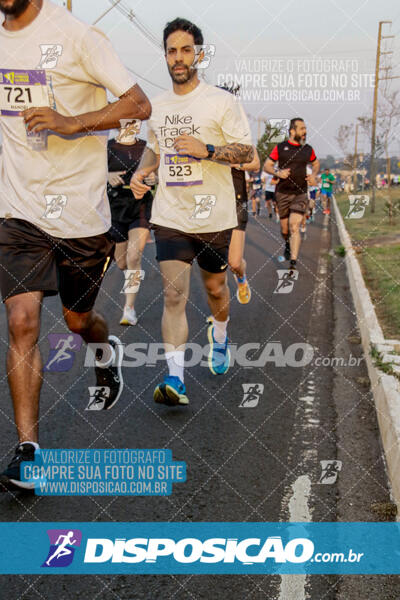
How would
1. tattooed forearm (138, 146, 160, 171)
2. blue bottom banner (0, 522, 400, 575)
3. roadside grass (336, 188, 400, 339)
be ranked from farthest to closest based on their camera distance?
roadside grass (336, 188, 400, 339) → tattooed forearm (138, 146, 160, 171) → blue bottom banner (0, 522, 400, 575)

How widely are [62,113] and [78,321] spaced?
3.90ft

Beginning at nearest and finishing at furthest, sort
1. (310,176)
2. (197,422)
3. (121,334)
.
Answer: (197,422)
(121,334)
(310,176)

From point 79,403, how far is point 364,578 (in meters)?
2.53

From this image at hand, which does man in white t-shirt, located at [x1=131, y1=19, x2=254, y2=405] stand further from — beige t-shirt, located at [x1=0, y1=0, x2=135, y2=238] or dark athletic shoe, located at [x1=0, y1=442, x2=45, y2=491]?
dark athletic shoe, located at [x1=0, y1=442, x2=45, y2=491]

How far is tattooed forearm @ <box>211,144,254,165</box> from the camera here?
16.1 feet

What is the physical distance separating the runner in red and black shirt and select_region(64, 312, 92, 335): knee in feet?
23.1

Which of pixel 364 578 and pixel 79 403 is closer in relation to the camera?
pixel 364 578

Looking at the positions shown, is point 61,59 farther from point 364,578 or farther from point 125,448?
point 364,578

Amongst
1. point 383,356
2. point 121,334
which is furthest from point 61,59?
point 121,334

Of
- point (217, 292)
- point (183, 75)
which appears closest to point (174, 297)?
point (217, 292)

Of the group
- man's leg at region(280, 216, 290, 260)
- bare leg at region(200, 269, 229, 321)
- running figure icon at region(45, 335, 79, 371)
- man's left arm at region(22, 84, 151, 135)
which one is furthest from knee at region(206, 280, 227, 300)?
man's leg at region(280, 216, 290, 260)

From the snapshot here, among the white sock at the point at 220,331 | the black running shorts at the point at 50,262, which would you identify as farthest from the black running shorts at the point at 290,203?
the black running shorts at the point at 50,262

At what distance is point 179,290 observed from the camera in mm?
4840

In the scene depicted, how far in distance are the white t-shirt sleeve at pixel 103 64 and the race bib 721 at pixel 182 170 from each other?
1243 mm
